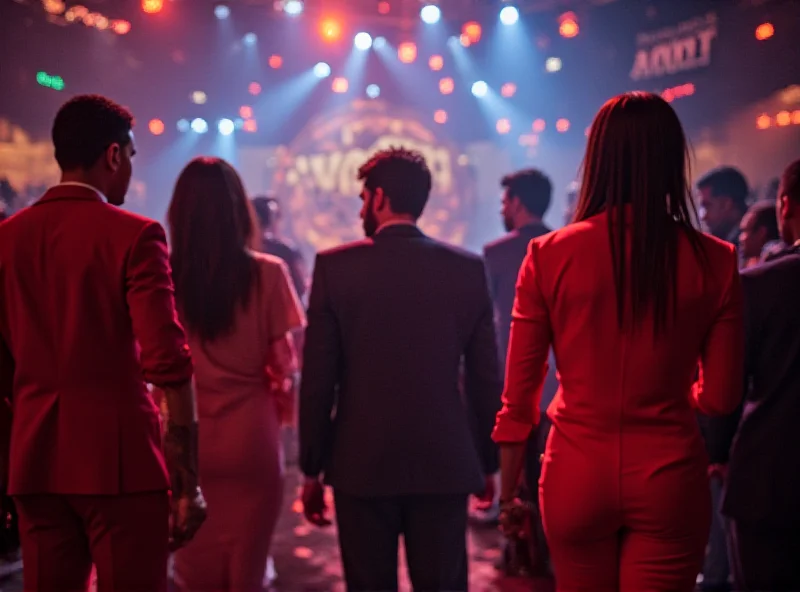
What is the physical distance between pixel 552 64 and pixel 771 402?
32.8 feet

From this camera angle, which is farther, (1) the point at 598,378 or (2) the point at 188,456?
(2) the point at 188,456

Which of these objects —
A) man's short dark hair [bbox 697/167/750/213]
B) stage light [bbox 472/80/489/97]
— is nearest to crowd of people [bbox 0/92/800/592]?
man's short dark hair [bbox 697/167/750/213]

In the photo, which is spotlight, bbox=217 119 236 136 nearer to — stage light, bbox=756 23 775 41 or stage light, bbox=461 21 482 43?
stage light, bbox=461 21 482 43

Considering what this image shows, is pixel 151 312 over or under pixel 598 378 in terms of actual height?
over

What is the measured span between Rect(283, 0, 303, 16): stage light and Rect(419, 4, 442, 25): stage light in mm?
1700

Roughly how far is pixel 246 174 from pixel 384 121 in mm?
2182

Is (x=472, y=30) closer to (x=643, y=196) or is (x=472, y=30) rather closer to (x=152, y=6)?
(x=152, y=6)

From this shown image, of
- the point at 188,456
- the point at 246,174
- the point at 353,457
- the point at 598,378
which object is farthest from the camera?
the point at 246,174

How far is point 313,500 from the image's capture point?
2.54 metres

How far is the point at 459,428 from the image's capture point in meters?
2.49

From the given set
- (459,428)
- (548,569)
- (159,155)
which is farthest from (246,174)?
(459,428)

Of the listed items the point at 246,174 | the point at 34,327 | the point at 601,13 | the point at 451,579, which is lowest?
the point at 451,579

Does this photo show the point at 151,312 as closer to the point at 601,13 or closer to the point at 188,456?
the point at 188,456

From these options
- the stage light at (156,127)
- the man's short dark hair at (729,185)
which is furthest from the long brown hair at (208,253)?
the stage light at (156,127)
